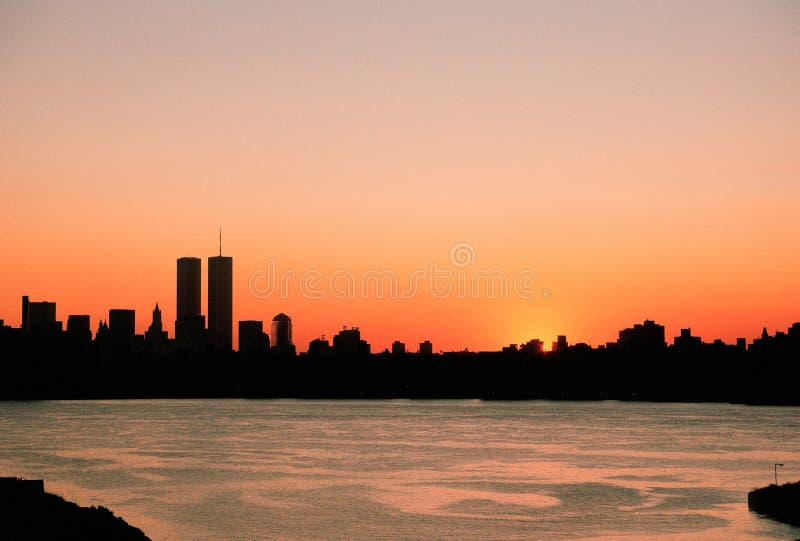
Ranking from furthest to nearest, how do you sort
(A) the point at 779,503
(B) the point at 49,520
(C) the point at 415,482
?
(C) the point at 415,482 < (A) the point at 779,503 < (B) the point at 49,520

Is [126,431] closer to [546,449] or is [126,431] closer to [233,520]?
[546,449]

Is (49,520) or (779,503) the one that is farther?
(779,503)

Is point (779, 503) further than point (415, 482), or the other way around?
point (415, 482)

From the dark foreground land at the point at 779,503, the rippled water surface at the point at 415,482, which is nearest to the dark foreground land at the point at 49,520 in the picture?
the rippled water surface at the point at 415,482

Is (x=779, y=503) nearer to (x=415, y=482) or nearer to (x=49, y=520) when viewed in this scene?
(x=415, y=482)

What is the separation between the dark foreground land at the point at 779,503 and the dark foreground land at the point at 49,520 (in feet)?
131

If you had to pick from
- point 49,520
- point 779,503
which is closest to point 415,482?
point 779,503

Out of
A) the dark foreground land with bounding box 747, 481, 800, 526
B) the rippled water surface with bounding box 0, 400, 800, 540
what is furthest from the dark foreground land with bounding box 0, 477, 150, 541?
the dark foreground land with bounding box 747, 481, 800, 526

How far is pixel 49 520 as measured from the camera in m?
42.8

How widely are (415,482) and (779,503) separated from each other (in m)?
35.9

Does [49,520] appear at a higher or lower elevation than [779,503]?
higher

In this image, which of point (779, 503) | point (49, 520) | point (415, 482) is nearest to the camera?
point (49, 520)

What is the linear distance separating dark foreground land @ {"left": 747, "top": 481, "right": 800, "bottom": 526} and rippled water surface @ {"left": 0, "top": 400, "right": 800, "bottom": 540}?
99 centimetres

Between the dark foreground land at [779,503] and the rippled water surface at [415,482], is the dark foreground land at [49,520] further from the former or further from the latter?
the dark foreground land at [779,503]
